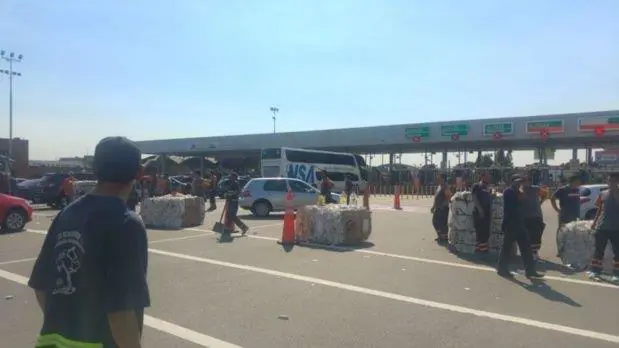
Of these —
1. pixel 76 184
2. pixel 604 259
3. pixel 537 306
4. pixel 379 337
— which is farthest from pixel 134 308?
pixel 76 184

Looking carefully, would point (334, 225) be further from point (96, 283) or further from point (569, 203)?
point (96, 283)

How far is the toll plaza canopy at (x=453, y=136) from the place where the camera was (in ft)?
127

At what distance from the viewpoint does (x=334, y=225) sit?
13086 mm

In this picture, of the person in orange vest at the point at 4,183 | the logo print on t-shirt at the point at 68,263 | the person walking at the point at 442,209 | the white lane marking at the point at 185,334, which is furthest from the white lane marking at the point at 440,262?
the person in orange vest at the point at 4,183

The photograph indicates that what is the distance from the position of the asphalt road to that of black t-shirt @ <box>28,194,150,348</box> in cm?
350

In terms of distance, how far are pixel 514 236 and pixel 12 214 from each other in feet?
44.6

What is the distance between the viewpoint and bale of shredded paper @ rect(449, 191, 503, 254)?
38.6ft

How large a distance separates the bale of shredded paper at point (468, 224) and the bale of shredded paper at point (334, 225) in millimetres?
2281

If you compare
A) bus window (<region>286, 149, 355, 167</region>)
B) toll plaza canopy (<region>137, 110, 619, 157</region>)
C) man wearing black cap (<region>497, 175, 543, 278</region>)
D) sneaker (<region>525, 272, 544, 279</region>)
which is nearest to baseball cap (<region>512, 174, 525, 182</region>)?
man wearing black cap (<region>497, 175, 543, 278</region>)

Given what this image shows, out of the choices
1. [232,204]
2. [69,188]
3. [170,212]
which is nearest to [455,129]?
[69,188]

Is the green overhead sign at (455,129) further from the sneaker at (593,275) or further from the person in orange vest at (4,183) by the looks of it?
the sneaker at (593,275)

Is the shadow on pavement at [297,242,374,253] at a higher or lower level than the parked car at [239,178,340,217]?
lower

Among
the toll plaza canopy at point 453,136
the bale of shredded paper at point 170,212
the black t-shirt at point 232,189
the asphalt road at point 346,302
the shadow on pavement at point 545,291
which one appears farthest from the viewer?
the toll plaza canopy at point 453,136

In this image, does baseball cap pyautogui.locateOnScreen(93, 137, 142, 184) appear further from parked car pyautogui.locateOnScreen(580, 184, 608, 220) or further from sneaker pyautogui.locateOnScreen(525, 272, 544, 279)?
parked car pyautogui.locateOnScreen(580, 184, 608, 220)
